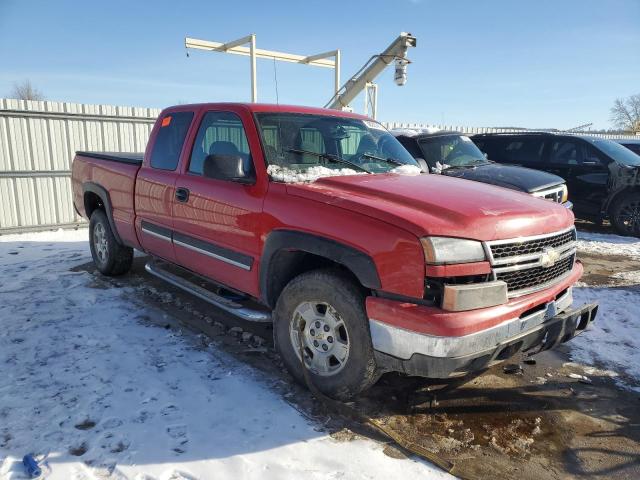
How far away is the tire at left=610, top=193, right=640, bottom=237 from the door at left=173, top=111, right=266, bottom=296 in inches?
321

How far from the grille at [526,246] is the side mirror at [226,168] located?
1803 mm

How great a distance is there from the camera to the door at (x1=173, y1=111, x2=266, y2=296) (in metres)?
3.58

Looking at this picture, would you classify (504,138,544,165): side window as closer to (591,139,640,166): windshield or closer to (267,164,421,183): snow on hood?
(591,139,640,166): windshield

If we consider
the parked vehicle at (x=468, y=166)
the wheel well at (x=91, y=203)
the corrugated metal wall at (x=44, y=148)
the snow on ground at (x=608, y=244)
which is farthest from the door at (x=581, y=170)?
the corrugated metal wall at (x=44, y=148)

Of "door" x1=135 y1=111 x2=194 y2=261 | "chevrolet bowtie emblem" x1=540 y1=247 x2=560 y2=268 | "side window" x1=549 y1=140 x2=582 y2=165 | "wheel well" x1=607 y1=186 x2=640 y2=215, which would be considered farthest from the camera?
"side window" x1=549 y1=140 x2=582 y2=165

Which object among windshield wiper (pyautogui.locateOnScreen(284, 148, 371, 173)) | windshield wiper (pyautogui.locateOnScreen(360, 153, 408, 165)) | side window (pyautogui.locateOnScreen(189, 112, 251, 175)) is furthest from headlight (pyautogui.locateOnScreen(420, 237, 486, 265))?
side window (pyautogui.locateOnScreen(189, 112, 251, 175))

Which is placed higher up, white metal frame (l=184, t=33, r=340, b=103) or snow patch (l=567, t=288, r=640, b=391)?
white metal frame (l=184, t=33, r=340, b=103)

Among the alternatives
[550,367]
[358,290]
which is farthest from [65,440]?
[550,367]

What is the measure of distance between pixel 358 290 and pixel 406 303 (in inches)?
15.3

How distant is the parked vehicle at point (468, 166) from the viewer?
709 centimetres

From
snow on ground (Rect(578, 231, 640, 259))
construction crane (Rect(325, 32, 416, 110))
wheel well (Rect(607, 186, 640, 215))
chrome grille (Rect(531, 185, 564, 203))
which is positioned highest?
construction crane (Rect(325, 32, 416, 110))

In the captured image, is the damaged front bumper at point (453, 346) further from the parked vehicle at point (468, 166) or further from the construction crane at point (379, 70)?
the construction crane at point (379, 70)

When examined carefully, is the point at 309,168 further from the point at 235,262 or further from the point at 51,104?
the point at 51,104

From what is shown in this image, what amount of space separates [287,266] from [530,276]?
5.33 ft
